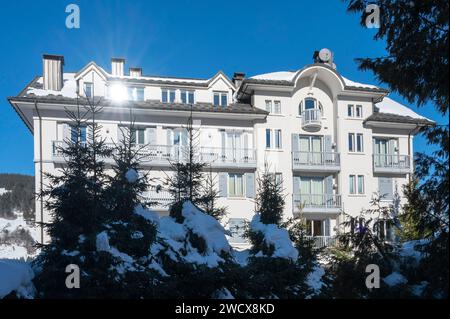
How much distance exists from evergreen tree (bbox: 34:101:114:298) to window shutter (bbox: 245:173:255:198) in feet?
65.4

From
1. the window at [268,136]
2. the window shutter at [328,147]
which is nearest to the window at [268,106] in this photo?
the window at [268,136]

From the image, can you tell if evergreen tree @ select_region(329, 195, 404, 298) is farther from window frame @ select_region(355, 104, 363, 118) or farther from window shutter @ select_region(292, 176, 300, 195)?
window frame @ select_region(355, 104, 363, 118)

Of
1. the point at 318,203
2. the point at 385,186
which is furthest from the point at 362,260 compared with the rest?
the point at 385,186

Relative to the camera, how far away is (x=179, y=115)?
3241cm

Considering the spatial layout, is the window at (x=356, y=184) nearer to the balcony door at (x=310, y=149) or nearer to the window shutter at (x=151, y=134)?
the balcony door at (x=310, y=149)

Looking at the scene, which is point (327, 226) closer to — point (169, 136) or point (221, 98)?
point (221, 98)

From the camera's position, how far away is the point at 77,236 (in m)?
12.0

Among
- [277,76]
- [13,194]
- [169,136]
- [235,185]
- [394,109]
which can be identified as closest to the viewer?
[169,136]

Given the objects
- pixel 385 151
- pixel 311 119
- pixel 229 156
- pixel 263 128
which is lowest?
pixel 229 156

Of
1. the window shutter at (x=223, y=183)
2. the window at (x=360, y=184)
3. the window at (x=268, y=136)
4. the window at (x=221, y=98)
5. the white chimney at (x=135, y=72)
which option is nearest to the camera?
the window shutter at (x=223, y=183)

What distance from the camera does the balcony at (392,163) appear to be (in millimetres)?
35219

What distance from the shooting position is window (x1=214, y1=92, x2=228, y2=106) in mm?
34312

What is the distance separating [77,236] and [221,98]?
2370 centimetres

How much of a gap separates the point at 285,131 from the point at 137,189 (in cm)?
2051
